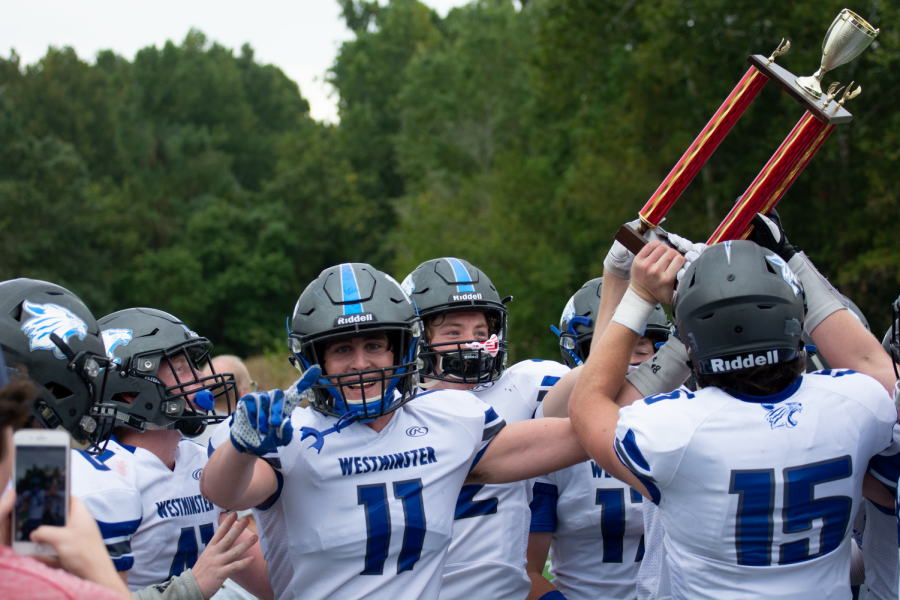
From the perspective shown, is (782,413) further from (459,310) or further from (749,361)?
(459,310)

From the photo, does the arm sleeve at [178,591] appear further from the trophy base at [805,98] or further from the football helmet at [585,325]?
the trophy base at [805,98]

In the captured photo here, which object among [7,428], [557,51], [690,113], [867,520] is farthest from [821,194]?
[7,428]

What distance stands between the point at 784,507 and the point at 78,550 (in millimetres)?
1984

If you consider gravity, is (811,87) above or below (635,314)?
above

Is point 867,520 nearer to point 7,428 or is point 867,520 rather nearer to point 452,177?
point 7,428

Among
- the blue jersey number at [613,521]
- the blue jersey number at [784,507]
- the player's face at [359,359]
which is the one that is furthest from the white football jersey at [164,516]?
the blue jersey number at [784,507]

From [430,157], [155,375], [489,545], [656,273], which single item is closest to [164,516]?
[155,375]

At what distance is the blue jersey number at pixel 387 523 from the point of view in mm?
2832

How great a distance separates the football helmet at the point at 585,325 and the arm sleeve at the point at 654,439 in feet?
5.47

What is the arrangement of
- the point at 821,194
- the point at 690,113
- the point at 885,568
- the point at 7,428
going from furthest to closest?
the point at 690,113 < the point at 821,194 < the point at 885,568 < the point at 7,428

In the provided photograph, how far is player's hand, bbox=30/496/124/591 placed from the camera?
6.33 feet

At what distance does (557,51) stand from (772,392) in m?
20.0

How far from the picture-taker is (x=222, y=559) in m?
3.09

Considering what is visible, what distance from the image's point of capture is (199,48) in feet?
214
